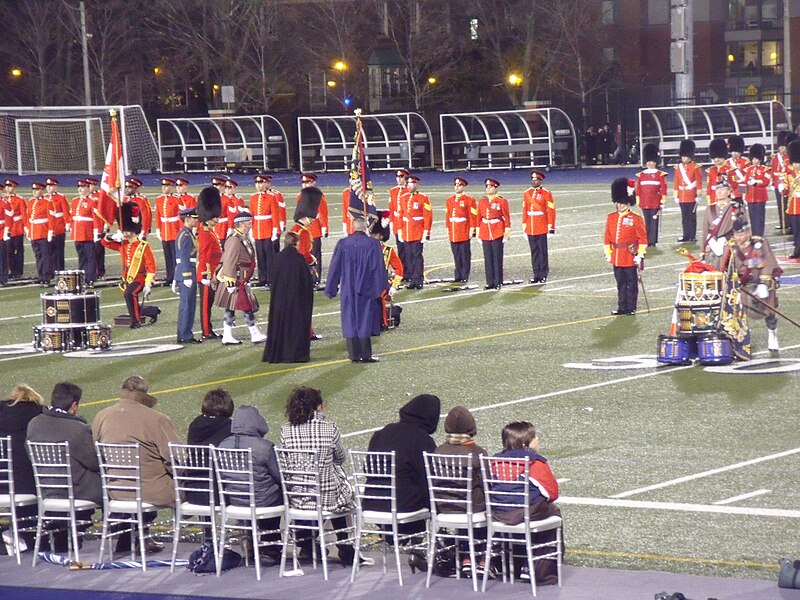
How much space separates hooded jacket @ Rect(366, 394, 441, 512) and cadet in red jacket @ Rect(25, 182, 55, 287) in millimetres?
18900

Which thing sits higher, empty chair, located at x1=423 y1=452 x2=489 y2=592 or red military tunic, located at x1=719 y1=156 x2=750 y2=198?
red military tunic, located at x1=719 y1=156 x2=750 y2=198

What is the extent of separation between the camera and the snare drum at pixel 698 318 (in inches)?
674

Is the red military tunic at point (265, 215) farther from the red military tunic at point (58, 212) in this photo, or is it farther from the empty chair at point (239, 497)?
the empty chair at point (239, 497)

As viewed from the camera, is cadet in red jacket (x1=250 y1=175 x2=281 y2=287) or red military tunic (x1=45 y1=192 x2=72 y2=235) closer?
cadet in red jacket (x1=250 y1=175 x2=281 y2=287)

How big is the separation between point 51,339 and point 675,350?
313 inches

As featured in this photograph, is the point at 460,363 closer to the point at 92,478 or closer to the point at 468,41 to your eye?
the point at 92,478

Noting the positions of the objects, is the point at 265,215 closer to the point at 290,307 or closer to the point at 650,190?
the point at 650,190

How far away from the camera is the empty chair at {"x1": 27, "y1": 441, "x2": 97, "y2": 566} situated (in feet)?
34.0

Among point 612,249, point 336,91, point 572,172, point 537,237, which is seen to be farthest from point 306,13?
point 612,249

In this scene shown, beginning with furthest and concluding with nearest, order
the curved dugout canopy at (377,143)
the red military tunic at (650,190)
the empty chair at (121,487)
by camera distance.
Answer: the curved dugout canopy at (377,143) → the red military tunic at (650,190) → the empty chair at (121,487)

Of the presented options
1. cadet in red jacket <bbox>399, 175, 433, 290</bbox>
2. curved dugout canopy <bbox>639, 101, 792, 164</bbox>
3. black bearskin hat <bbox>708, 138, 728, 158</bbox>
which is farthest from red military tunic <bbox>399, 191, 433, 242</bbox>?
curved dugout canopy <bbox>639, 101, 792, 164</bbox>

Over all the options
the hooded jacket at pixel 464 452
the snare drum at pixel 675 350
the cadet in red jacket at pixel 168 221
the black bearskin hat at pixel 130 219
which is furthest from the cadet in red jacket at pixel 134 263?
the hooded jacket at pixel 464 452

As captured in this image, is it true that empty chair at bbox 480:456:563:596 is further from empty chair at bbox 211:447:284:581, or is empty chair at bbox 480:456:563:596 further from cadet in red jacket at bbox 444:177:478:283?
cadet in red jacket at bbox 444:177:478:283

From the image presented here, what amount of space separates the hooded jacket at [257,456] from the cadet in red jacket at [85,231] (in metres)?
17.5
